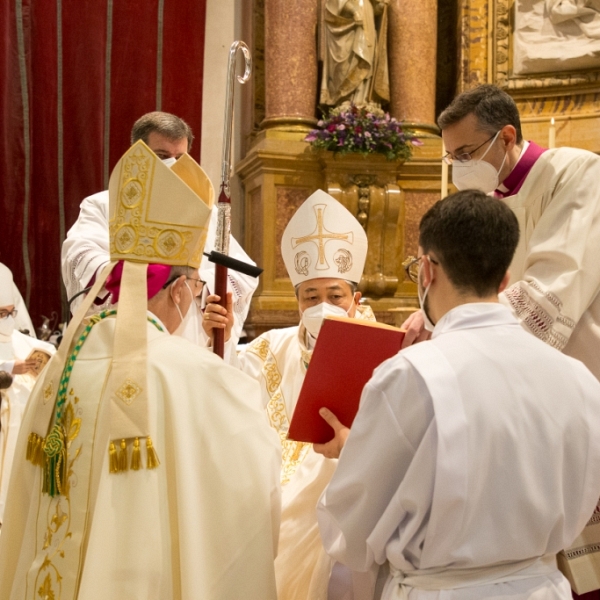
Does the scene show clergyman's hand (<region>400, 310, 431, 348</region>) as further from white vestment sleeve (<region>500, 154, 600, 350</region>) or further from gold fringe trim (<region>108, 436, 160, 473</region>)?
gold fringe trim (<region>108, 436, 160, 473</region>)

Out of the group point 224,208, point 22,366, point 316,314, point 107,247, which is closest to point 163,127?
point 107,247

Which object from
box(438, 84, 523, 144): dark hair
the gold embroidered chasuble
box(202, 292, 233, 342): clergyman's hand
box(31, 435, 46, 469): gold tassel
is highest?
box(438, 84, 523, 144): dark hair

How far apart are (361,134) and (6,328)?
3103 millimetres

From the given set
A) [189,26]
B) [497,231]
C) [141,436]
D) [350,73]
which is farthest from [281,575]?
[189,26]

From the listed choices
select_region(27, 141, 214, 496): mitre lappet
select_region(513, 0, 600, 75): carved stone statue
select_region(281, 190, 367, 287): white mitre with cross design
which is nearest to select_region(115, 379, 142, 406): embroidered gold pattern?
select_region(27, 141, 214, 496): mitre lappet

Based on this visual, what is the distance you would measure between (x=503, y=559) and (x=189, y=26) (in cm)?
669

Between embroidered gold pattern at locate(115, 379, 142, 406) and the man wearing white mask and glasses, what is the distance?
3.09 feet

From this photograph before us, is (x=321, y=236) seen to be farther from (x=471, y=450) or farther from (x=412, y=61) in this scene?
(x=412, y=61)

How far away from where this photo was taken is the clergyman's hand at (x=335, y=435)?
2430 mm

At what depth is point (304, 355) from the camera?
361 cm

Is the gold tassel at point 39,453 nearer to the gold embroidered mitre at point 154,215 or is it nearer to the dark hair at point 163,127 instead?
the gold embroidered mitre at point 154,215

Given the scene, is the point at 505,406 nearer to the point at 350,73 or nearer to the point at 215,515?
the point at 215,515

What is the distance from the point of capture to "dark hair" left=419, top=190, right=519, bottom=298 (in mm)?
1990

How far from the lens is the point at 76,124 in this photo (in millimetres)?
7328
